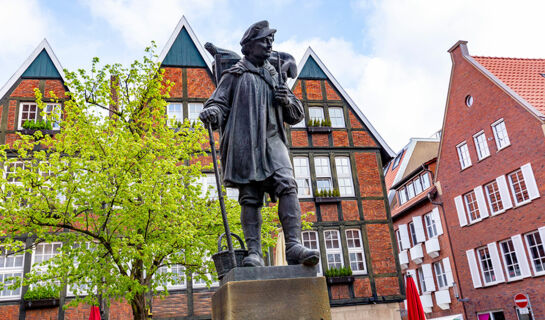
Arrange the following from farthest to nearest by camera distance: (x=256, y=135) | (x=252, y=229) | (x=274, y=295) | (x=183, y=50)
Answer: (x=183, y=50), (x=256, y=135), (x=252, y=229), (x=274, y=295)

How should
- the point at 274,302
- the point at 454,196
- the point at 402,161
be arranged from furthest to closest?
the point at 402,161 < the point at 454,196 < the point at 274,302

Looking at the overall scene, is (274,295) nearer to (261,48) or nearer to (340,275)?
(261,48)

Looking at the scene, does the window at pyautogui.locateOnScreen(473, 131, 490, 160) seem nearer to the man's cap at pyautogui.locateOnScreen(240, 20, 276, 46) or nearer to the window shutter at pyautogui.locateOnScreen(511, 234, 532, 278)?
the window shutter at pyautogui.locateOnScreen(511, 234, 532, 278)

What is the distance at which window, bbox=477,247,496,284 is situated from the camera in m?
21.7

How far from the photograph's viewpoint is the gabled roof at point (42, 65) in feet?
61.5

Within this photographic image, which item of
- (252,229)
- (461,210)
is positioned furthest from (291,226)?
(461,210)

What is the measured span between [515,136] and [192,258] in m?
14.4

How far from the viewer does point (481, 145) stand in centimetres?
2245

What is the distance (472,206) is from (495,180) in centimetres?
238

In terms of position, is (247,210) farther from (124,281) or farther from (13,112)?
(13,112)

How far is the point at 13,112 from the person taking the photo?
18203 millimetres

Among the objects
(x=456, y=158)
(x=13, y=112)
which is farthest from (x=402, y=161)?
(x=13, y=112)

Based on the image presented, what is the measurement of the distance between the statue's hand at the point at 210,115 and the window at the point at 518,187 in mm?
18507

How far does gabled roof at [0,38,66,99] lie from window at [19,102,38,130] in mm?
1067
